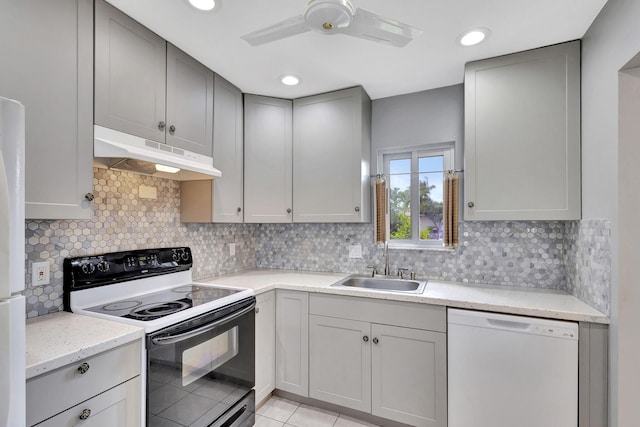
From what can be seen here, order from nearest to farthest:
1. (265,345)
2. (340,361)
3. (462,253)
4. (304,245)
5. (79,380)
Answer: (79,380), (340,361), (265,345), (462,253), (304,245)

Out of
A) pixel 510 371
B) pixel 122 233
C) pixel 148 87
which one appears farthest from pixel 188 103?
pixel 510 371

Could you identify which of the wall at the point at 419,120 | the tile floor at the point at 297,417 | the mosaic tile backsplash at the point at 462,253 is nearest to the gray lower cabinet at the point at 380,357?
the tile floor at the point at 297,417

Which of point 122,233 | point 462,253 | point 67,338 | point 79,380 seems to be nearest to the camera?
point 79,380

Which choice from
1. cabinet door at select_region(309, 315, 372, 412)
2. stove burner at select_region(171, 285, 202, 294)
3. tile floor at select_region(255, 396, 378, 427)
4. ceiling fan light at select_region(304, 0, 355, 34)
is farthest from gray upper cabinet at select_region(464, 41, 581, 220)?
stove burner at select_region(171, 285, 202, 294)

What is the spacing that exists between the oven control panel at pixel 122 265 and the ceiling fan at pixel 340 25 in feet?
4.61

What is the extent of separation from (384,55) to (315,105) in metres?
0.76

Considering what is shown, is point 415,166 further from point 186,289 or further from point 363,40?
point 186,289

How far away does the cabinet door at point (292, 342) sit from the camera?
222 cm

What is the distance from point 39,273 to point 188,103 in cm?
123

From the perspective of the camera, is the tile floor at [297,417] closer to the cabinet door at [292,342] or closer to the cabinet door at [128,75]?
the cabinet door at [292,342]

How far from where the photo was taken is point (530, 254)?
213cm

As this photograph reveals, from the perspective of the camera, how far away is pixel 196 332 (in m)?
1.52

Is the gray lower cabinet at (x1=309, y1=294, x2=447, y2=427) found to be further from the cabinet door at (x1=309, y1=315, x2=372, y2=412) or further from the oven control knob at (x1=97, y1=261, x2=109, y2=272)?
the oven control knob at (x1=97, y1=261, x2=109, y2=272)

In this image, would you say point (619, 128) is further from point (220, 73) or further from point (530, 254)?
point (220, 73)
